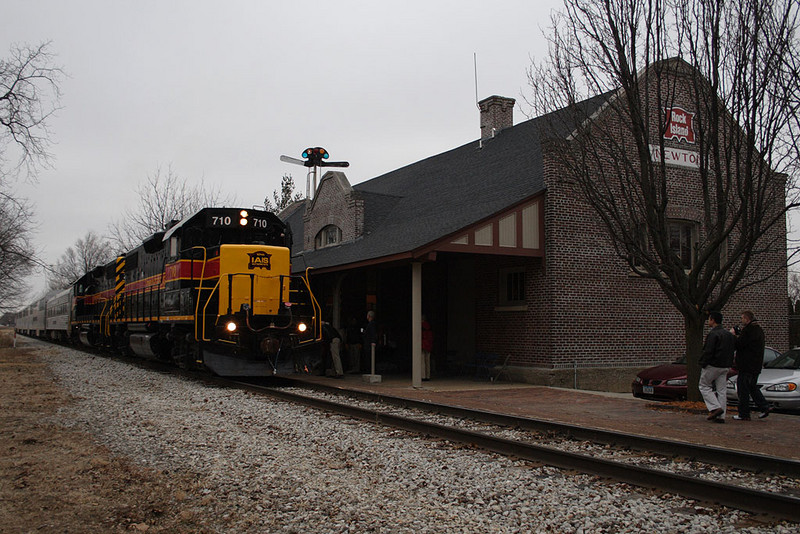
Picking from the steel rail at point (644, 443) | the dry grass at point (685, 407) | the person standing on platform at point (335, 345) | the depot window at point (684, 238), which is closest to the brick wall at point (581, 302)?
the depot window at point (684, 238)

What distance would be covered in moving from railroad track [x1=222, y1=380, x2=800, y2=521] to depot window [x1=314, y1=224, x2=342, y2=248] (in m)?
12.7

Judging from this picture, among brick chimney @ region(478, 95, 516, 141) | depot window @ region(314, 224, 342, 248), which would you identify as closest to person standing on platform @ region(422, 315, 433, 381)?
depot window @ region(314, 224, 342, 248)

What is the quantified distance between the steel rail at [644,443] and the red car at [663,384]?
4.66 meters

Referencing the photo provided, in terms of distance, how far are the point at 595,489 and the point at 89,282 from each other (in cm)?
2827

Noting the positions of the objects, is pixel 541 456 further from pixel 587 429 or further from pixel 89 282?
pixel 89 282

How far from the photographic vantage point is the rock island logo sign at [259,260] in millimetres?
14641

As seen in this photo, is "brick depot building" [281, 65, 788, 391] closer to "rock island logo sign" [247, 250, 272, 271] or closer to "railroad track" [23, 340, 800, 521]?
"rock island logo sign" [247, 250, 272, 271]

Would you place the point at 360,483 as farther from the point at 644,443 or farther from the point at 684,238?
the point at 684,238

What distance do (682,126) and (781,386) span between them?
829 cm

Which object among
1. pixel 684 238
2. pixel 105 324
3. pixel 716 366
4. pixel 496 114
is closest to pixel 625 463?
pixel 716 366

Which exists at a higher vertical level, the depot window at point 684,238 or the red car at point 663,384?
the depot window at point 684,238

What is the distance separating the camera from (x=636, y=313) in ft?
55.7

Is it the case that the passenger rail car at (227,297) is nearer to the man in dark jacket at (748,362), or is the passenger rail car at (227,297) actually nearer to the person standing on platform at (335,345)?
the person standing on platform at (335,345)

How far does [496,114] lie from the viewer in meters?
22.8
